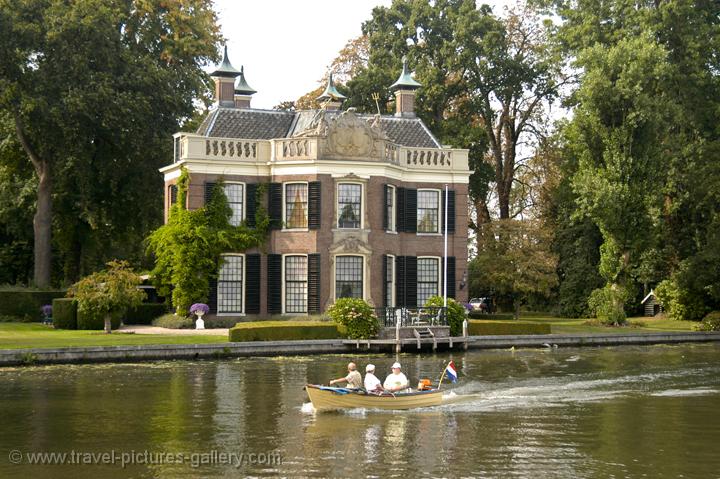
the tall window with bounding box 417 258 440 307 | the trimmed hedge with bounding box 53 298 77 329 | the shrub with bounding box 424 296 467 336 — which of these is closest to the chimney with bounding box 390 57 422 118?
the tall window with bounding box 417 258 440 307

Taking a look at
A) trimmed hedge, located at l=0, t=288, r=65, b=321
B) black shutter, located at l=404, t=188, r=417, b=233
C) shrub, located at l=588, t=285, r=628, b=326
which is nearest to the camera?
black shutter, located at l=404, t=188, r=417, b=233

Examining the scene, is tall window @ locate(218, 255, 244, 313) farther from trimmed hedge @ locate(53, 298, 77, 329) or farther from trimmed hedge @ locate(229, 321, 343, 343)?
trimmed hedge @ locate(53, 298, 77, 329)

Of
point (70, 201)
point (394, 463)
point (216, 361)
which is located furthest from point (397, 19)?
point (394, 463)

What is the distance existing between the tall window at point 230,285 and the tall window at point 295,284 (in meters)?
2.21

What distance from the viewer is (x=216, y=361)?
3728 centimetres

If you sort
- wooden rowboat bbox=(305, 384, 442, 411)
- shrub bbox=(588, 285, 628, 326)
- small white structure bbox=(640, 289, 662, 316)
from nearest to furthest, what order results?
wooden rowboat bbox=(305, 384, 442, 411), shrub bbox=(588, 285, 628, 326), small white structure bbox=(640, 289, 662, 316)

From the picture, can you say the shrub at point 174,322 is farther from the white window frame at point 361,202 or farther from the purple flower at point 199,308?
the white window frame at point 361,202

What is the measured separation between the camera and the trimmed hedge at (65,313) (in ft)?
152

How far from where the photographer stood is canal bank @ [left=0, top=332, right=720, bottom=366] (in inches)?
1398

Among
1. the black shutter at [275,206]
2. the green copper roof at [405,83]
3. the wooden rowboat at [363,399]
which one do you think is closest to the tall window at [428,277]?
the black shutter at [275,206]

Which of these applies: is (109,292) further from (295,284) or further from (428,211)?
(428,211)

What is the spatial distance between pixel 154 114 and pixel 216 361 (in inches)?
847

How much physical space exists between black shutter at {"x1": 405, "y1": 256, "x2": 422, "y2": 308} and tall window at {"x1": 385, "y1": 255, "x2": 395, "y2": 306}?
88 centimetres
